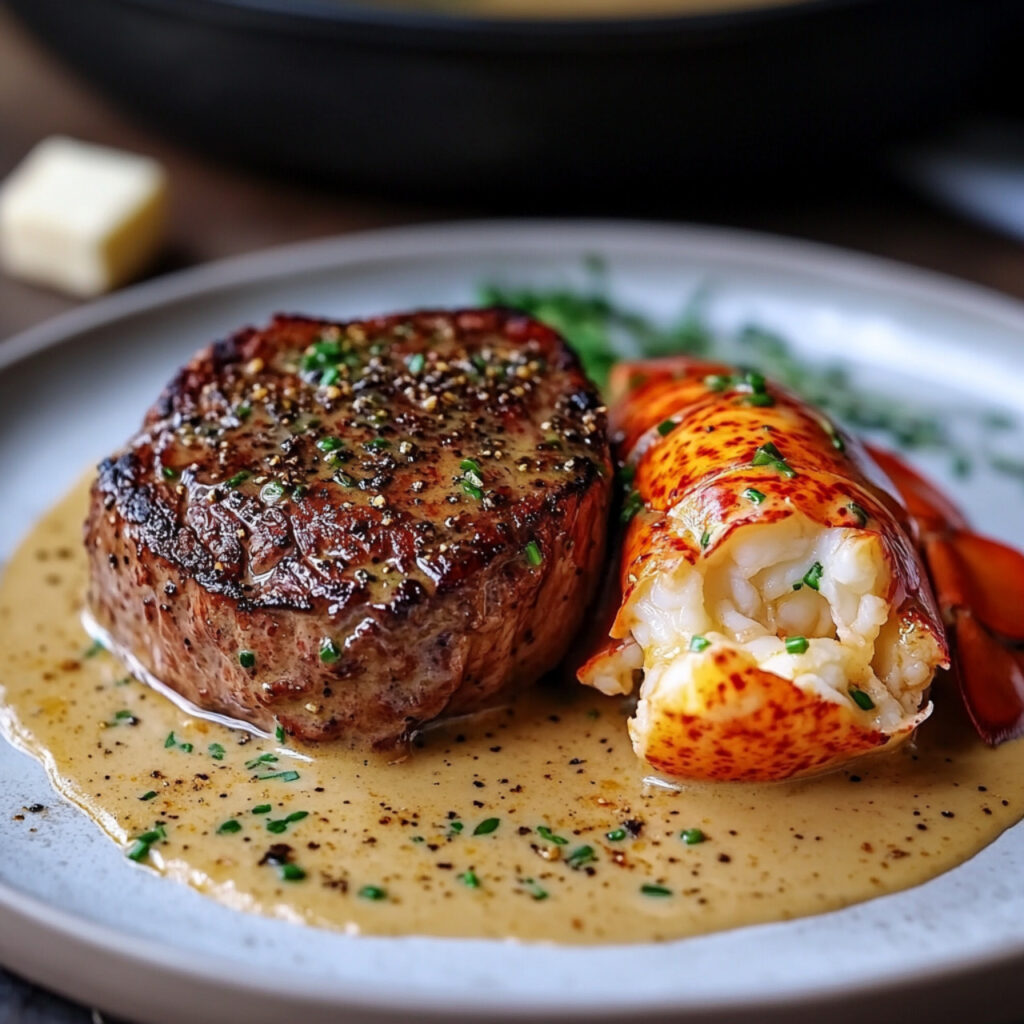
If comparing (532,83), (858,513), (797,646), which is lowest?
(797,646)

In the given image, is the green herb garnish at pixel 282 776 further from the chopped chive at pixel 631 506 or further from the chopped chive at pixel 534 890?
the chopped chive at pixel 631 506

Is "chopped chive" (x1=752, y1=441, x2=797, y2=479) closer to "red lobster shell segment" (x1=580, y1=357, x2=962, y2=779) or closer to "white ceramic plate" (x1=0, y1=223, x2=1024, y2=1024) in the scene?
"red lobster shell segment" (x1=580, y1=357, x2=962, y2=779)

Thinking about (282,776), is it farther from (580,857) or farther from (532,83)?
(532,83)

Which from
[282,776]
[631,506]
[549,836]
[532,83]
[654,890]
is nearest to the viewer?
[654,890]

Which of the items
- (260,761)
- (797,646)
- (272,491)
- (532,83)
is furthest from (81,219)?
(797,646)

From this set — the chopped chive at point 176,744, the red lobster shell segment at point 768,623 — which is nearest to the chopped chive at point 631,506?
the red lobster shell segment at point 768,623

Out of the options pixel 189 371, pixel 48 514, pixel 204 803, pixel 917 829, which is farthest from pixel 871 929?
pixel 48 514
